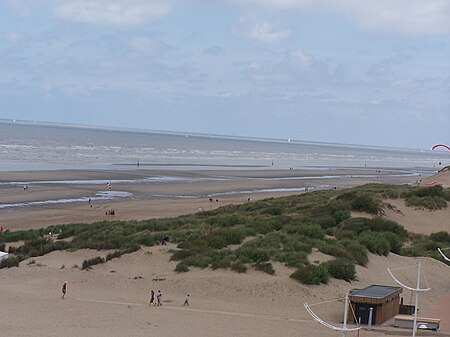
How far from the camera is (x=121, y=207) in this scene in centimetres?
4900

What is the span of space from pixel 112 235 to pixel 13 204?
18.8 m

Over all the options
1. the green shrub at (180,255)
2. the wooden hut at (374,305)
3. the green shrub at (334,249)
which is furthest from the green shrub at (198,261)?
the wooden hut at (374,305)

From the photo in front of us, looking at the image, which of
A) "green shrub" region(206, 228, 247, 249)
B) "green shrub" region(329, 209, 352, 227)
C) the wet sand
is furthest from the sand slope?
the wet sand

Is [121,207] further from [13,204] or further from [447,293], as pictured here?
[447,293]

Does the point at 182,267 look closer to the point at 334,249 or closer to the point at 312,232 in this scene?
the point at 334,249

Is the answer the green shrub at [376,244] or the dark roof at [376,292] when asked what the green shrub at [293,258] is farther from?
the green shrub at [376,244]

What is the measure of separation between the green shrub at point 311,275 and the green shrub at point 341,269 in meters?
0.54

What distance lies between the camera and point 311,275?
24.2 m

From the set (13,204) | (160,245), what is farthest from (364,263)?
(13,204)

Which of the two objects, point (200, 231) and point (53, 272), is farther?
point (200, 231)

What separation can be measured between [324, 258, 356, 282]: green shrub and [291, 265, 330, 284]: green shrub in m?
0.54

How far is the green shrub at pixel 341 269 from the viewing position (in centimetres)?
2530

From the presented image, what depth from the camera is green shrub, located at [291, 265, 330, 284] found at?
24.2 meters

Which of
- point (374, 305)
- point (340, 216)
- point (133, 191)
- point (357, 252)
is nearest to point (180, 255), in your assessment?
A: point (357, 252)
